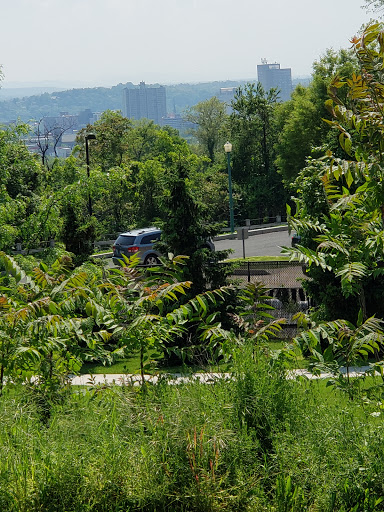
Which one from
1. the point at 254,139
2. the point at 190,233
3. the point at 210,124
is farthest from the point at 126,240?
the point at 210,124

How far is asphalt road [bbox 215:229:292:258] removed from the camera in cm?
3163

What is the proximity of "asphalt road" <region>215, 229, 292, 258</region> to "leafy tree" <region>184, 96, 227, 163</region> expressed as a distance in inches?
1012

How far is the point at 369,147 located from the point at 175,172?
8.37m

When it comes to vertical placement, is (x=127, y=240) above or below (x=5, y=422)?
Answer: below

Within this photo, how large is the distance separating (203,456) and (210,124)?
6967 centimetres

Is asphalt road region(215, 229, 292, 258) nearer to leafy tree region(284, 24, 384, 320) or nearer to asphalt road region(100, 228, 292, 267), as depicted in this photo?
asphalt road region(100, 228, 292, 267)

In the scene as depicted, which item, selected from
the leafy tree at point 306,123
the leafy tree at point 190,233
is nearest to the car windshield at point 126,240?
the leafy tree at point 190,233

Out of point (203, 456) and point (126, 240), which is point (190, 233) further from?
point (126, 240)

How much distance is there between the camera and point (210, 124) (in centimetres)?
7194

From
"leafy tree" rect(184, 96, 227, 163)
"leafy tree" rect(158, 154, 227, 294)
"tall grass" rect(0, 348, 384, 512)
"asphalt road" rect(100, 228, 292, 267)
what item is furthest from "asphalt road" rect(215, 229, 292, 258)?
"tall grass" rect(0, 348, 384, 512)

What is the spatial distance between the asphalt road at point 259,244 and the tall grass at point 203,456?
25.8 meters

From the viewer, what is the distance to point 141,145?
6506 cm

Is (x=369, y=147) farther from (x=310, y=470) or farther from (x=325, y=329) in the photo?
(x=310, y=470)

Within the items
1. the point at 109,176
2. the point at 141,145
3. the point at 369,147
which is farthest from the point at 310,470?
the point at 141,145
